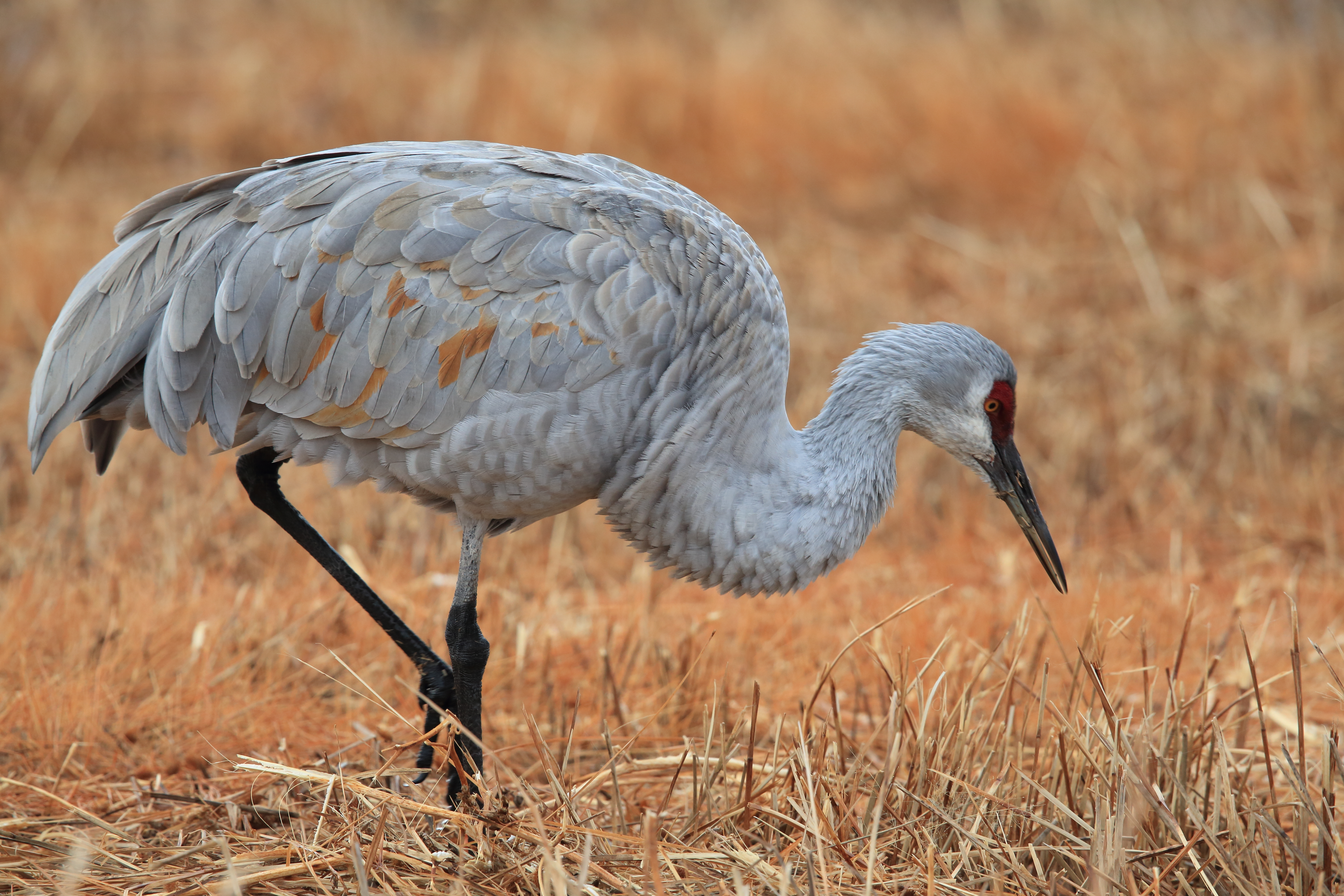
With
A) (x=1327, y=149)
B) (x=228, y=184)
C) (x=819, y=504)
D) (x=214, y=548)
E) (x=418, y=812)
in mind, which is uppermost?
(x=1327, y=149)

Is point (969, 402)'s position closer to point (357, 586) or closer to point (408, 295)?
point (408, 295)

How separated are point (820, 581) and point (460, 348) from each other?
236 centimetres

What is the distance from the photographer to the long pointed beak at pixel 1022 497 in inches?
136

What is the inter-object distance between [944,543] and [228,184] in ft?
10.6

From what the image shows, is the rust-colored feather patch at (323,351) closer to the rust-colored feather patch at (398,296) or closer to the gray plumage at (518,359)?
the gray plumage at (518,359)

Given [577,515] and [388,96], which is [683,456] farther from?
[388,96]

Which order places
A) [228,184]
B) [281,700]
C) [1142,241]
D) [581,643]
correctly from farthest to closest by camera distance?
[1142,241] < [581,643] < [281,700] < [228,184]

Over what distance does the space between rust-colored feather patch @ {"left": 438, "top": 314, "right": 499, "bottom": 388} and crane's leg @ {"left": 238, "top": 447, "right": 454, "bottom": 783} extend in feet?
1.51

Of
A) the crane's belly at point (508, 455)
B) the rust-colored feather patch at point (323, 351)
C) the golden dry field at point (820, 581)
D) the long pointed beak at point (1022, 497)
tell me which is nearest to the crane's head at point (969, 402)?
the long pointed beak at point (1022, 497)

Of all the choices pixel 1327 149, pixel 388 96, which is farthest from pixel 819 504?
pixel 388 96

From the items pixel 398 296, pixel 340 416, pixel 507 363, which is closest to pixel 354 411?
pixel 340 416

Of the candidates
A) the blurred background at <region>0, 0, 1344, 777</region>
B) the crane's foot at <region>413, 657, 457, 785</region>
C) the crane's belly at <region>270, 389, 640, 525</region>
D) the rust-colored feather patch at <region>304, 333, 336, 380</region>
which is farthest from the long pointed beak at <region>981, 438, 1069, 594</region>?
the rust-colored feather patch at <region>304, 333, 336, 380</region>

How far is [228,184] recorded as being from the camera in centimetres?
342

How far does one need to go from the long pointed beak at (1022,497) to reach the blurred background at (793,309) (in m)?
0.24
